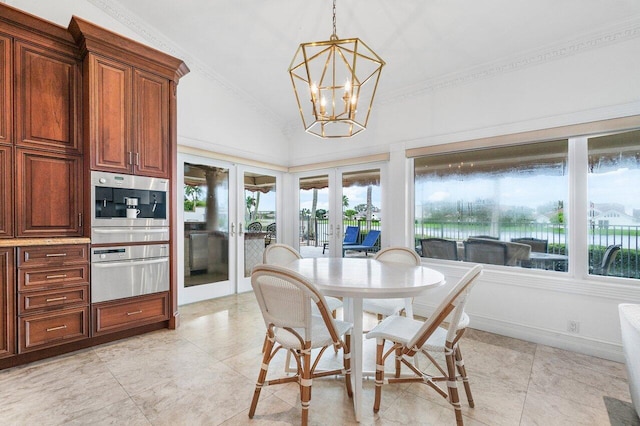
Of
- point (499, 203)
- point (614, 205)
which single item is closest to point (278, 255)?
point (499, 203)

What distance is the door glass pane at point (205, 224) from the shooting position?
4051 mm

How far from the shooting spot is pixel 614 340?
8.37 feet

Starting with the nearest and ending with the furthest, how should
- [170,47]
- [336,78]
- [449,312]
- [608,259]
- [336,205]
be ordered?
[449,312] < [608,259] < [170,47] < [336,78] < [336,205]

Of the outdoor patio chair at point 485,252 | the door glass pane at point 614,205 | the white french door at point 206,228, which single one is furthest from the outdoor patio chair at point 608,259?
the white french door at point 206,228

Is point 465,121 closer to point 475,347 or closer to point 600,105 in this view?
point 600,105

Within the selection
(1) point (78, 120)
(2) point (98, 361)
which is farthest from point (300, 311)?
(1) point (78, 120)

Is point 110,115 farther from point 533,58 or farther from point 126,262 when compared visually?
point 533,58

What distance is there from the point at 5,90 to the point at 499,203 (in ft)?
15.0

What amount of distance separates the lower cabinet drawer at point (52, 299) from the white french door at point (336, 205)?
3067mm

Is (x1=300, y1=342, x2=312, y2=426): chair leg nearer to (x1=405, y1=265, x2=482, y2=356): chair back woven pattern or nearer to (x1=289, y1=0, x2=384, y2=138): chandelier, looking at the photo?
(x1=405, y1=265, x2=482, y2=356): chair back woven pattern

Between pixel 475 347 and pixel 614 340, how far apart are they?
1088 millimetres

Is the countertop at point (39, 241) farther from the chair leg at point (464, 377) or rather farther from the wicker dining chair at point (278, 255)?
the chair leg at point (464, 377)

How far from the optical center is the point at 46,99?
258 cm

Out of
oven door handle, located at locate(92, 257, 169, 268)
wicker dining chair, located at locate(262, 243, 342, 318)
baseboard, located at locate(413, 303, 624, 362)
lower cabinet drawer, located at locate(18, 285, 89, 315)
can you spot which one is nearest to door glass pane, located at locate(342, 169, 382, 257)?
baseboard, located at locate(413, 303, 624, 362)
